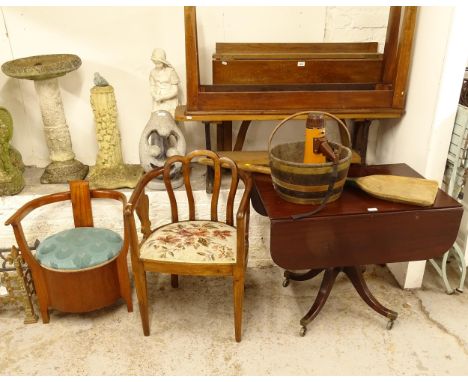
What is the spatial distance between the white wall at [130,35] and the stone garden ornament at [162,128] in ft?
0.84

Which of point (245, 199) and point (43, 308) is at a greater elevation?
point (245, 199)

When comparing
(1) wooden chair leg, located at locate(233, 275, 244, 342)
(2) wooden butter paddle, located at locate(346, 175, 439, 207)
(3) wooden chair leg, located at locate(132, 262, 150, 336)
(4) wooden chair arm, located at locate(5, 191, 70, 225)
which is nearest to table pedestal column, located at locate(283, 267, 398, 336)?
(1) wooden chair leg, located at locate(233, 275, 244, 342)

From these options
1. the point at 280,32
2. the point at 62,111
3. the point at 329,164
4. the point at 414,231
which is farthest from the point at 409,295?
the point at 62,111

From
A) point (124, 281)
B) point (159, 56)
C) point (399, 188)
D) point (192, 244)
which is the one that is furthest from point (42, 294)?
point (399, 188)

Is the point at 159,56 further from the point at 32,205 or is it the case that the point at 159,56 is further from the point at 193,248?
the point at 193,248

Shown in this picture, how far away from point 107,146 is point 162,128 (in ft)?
1.33

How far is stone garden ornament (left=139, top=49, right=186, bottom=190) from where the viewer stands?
2.64m

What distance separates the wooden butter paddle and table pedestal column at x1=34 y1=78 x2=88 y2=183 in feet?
5.81

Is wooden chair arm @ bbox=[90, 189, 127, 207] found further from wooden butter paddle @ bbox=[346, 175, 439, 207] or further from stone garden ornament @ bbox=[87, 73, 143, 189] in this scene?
wooden butter paddle @ bbox=[346, 175, 439, 207]

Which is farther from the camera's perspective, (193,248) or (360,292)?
(360,292)

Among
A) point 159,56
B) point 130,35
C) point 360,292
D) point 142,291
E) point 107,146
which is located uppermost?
point 130,35

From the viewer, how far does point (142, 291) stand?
6.81ft

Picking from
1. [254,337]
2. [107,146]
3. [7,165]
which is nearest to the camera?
[254,337]

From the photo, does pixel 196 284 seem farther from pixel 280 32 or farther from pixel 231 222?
pixel 280 32
